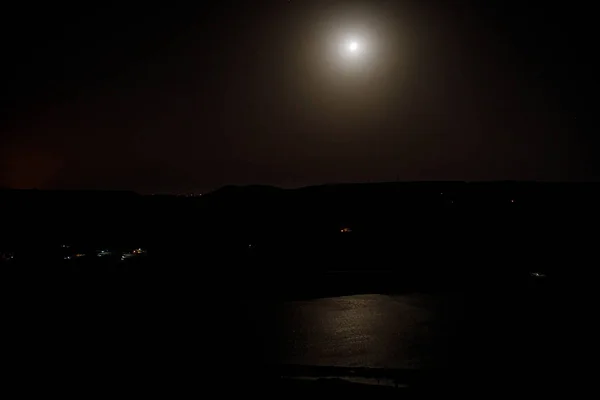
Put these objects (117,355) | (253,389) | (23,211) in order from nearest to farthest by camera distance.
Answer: (253,389) < (117,355) < (23,211)

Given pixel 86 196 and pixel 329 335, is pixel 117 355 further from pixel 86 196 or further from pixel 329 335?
pixel 86 196

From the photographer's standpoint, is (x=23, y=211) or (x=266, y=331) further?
(x=23, y=211)

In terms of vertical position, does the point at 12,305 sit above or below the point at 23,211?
below

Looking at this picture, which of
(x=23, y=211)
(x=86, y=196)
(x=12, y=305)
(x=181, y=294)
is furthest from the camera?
(x=86, y=196)

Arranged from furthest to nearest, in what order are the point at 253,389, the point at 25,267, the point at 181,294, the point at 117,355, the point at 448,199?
the point at 448,199, the point at 25,267, the point at 181,294, the point at 117,355, the point at 253,389

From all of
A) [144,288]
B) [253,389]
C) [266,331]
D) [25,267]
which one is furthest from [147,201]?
[253,389]

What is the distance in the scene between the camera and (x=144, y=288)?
667 inches

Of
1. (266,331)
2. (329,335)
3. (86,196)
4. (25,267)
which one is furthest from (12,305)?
(86,196)

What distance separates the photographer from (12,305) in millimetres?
14156

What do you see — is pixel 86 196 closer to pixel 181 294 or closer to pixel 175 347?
pixel 181 294

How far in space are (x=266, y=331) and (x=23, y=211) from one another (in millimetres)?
35391

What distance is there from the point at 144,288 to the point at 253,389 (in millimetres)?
11099

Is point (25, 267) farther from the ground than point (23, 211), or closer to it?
closer to it

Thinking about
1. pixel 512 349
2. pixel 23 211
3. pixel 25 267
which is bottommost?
pixel 512 349
